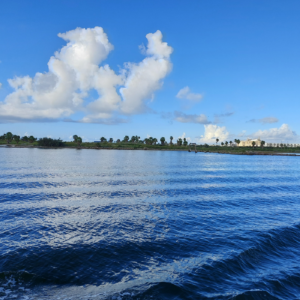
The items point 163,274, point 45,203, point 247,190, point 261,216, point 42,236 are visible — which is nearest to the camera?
point 163,274

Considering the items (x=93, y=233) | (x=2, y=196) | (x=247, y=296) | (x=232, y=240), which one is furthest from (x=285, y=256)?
(x=2, y=196)

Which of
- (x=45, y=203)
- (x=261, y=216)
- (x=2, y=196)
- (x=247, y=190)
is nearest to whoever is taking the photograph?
(x=261, y=216)

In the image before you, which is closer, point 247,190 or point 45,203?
point 45,203

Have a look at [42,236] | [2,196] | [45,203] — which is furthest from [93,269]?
[2,196]

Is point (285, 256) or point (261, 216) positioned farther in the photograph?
point (261, 216)

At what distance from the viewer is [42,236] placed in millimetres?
18531

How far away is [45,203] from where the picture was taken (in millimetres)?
29859

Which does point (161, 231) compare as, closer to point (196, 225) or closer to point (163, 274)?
point (196, 225)

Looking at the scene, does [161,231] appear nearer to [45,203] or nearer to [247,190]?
[45,203]

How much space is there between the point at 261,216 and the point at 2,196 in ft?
112

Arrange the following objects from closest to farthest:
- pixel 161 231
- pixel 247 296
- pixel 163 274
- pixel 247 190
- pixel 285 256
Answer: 1. pixel 247 296
2. pixel 163 274
3. pixel 285 256
4. pixel 161 231
5. pixel 247 190

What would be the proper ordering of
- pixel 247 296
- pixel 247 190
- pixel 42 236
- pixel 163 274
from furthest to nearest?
pixel 247 190 < pixel 42 236 < pixel 163 274 < pixel 247 296

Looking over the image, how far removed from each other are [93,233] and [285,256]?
587 inches

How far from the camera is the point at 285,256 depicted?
Result: 16406mm
